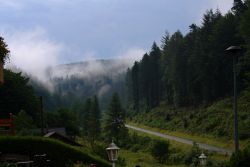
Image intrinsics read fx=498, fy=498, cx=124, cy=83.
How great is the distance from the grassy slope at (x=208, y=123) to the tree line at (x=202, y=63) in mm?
3316

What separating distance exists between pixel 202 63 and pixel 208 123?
1435 centimetres

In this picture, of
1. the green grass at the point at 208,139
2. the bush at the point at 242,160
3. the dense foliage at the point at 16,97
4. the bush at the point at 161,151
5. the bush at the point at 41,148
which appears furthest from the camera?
the dense foliage at the point at 16,97

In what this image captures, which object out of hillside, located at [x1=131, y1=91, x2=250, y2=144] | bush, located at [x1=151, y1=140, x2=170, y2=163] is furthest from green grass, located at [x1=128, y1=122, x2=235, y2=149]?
bush, located at [x1=151, y1=140, x2=170, y2=163]

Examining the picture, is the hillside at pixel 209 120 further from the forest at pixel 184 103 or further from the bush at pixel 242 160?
the bush at pixel 242 160

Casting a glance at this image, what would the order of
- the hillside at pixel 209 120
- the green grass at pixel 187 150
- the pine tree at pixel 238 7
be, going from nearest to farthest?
the green grass at pixel 187 150 < the hillside at pixel 209 120 < the pine tree at pixel 238 7

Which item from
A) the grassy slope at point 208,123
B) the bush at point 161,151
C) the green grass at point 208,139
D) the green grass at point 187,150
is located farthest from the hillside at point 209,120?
the bush at point 161,151

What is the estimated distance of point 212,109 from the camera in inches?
3071

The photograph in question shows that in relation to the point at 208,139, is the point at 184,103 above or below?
above

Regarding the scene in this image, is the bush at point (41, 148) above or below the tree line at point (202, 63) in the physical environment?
below

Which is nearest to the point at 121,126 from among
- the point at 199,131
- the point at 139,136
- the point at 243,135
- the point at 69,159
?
the point at 139,136

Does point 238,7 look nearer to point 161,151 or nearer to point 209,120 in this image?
point 209,120

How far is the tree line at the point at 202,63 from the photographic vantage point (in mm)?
77188

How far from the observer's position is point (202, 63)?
84062mm

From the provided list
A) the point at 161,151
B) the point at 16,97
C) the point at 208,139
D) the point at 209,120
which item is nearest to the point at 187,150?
the point at 161,151
